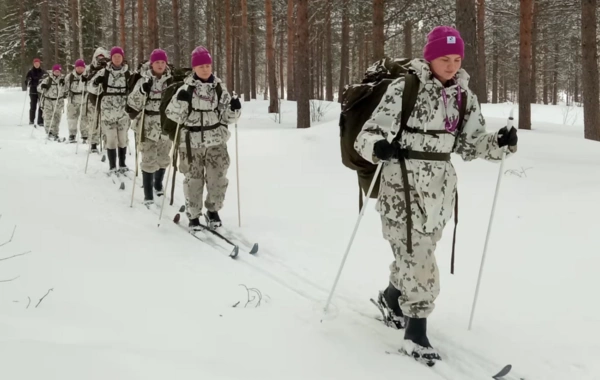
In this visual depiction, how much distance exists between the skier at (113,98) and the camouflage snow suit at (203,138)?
3.64 meters

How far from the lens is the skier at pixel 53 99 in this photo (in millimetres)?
15351

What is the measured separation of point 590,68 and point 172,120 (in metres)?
9.55

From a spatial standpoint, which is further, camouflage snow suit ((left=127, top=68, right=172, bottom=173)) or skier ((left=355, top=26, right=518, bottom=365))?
camouflage snow suit ((left=127, top=68, right=172, bottom=173))

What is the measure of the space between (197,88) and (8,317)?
12.4ft

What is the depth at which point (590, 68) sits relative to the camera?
1133 cm

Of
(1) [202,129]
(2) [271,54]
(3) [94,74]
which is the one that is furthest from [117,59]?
(2) [271,54]

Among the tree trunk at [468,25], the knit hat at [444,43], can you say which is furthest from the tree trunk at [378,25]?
the knit hat at [444,43]

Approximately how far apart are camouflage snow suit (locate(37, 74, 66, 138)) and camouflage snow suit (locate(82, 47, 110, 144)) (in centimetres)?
245

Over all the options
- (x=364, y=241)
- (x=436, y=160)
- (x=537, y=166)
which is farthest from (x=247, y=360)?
(x=537, y=166)

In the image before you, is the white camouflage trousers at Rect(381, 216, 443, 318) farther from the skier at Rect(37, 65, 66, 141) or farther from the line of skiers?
the skier at Rect(37, 65, 66, 141)

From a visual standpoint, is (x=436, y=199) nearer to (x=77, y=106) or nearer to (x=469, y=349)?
(x=469, y=349)

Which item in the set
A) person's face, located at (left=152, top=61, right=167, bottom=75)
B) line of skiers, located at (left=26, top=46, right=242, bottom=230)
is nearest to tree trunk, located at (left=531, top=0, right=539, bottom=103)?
person's face, located at (left=152, top=61, right=167, bottom=75)

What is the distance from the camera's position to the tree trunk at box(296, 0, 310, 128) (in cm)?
1370

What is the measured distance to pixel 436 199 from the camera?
3.52m
